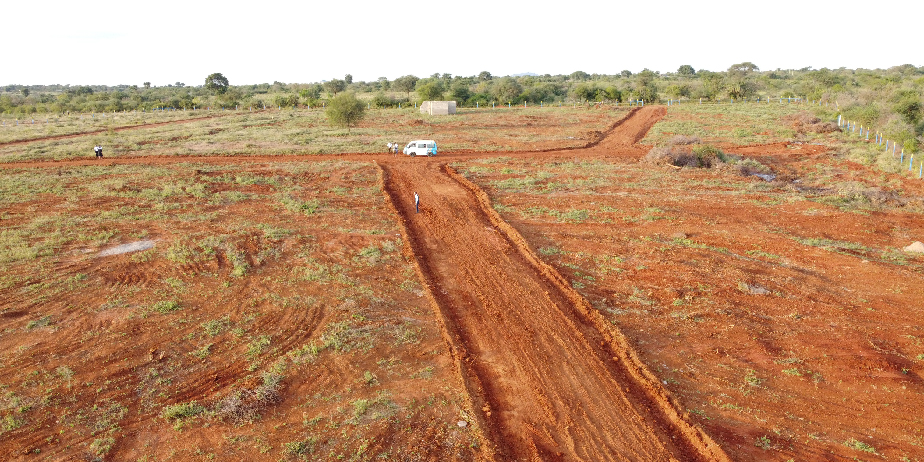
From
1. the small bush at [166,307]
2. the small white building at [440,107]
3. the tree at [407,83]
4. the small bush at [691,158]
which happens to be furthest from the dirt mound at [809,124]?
the tree at [407,83]

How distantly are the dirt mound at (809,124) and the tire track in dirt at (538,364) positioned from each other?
117 feet

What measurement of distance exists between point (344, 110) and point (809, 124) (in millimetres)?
37869

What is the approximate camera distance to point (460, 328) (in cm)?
1273

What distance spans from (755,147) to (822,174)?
890 cm

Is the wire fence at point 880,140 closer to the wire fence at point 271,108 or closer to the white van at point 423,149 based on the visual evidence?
the wire fence at point 271,108

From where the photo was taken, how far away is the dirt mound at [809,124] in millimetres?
42000

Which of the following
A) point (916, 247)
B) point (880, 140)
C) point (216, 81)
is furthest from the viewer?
point (216, 81)

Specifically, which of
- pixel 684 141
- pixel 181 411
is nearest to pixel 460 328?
pixel 181 411

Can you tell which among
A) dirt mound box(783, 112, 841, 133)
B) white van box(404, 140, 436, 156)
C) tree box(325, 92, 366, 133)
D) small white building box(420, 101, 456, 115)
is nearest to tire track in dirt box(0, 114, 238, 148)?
tree box(325, 92, 366, 133)

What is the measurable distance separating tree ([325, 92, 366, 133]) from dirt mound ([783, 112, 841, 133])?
35585mm

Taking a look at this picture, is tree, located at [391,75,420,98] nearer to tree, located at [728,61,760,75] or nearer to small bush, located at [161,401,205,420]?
tree, located at [728,61,760,75]

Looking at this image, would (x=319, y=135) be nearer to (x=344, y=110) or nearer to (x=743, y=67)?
(x=344, y=110)

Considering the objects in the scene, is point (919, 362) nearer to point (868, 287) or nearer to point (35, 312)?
point (868, 287)

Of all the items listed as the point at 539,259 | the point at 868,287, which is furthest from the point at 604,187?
the point at 868,287
